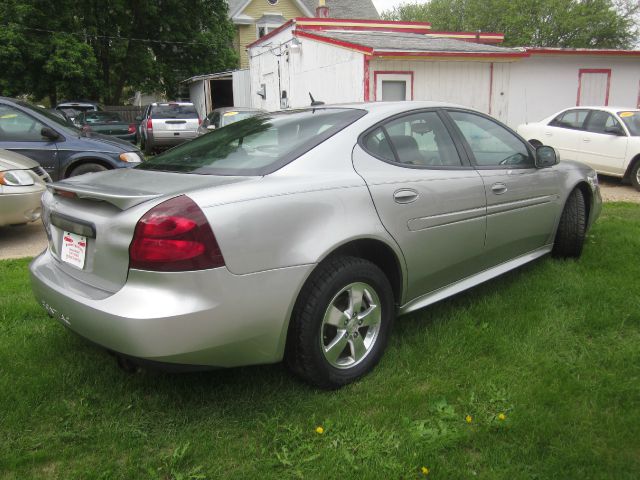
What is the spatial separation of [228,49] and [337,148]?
86.3 ft

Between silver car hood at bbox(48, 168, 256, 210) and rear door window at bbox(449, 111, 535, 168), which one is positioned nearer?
silver car hood at bbox(48, 168, 256, 210)

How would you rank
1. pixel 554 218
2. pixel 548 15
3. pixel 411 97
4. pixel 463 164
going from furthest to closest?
1. pixel 548 15
2. pixel 411 97
3. pixel 554 218
4. pixel 463 164

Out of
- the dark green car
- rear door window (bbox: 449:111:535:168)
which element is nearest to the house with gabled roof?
the dark green car

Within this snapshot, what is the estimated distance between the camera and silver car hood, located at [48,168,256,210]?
7.82 ft

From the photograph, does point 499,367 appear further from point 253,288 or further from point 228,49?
point 228,49

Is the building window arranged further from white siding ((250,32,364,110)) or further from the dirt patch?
the dirt patch

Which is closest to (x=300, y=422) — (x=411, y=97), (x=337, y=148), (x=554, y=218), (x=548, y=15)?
(x=337, y=148)

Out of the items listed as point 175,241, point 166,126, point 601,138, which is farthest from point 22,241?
point 166,126

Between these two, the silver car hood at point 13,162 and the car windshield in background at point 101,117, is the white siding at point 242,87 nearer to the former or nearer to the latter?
the car windshield in background at point 101,117

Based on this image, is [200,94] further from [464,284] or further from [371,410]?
[371,410]

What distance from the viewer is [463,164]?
3.54m

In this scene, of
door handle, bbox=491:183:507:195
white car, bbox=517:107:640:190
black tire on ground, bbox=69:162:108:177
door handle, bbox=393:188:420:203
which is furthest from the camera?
white car, bbox=517:107:640:190

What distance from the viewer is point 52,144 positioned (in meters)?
7.10

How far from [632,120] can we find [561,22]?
3173 cm
